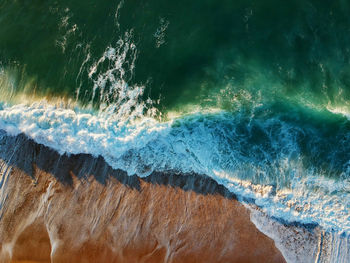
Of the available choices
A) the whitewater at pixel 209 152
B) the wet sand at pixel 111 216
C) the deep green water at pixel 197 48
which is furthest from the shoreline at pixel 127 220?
the deep green water at pixel 197 48

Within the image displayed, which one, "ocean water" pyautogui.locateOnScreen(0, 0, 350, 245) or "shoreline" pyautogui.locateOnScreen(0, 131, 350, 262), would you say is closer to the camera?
"shoreline" pyautogui.locateOnScreen(0, 131, 350, 262)

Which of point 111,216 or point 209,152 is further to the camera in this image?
point 209,152

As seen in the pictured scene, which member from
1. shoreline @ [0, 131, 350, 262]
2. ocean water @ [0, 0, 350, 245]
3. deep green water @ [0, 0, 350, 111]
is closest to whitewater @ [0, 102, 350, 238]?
ocean water @ [0, 0, 350, 245]

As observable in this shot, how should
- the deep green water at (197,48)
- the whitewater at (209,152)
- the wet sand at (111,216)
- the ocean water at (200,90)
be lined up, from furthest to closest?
the deep green water at (197,48) → the ocean water at (200,90) → the whitewater at (209,152) → the wet sand at (111,216)

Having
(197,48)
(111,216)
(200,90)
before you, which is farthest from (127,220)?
(197,48)

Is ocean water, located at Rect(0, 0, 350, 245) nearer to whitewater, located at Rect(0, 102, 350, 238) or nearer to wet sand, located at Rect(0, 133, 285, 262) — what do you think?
whitewater, located at Rect(0, 102, 350, 238)

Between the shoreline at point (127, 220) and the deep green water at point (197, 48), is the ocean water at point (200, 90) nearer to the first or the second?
the deep green water at point (197, 48)

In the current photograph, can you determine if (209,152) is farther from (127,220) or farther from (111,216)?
(111,216)
